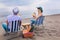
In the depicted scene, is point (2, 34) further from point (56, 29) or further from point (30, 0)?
point (30, 0)

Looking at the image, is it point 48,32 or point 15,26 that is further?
point 48,32

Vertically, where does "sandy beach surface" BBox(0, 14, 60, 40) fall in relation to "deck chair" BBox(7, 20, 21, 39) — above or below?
below

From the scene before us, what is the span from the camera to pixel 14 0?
11742 millimetres

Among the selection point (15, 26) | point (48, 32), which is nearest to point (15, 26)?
point (15, 26)

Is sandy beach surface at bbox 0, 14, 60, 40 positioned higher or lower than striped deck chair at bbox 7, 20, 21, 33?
lower

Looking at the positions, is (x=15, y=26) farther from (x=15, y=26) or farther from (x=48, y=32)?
(x=48, y=32)

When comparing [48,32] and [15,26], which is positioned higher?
[15,26]

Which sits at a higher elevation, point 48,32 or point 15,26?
point 15,26

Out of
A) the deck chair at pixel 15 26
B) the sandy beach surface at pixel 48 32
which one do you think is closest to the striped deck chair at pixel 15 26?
the deck chair at pixel 15 26

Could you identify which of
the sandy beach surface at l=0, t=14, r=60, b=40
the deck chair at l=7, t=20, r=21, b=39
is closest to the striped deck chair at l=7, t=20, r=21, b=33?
the deck chair at l=7, t=20, r=21, b=39

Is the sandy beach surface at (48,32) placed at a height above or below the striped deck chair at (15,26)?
below

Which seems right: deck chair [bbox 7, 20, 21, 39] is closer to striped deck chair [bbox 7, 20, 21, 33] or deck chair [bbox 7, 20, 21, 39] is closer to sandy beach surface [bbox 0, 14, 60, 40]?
striped deck chair [bbox 7, 20, 21, 33]

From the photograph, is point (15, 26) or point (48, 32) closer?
point (15, 26)

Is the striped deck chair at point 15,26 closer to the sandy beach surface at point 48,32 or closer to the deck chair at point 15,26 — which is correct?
the deck chair at point 15,26
